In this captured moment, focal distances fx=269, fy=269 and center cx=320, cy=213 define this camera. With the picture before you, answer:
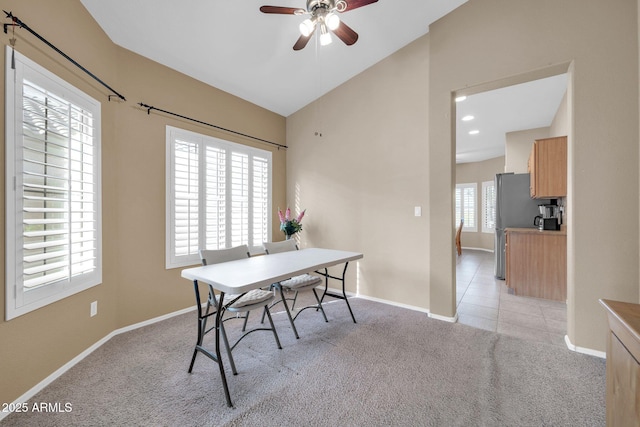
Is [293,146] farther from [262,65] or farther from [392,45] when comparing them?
[392,45]

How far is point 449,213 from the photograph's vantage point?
113 inches

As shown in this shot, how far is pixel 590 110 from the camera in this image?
2.19m

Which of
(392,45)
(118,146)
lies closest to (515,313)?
(392,45)

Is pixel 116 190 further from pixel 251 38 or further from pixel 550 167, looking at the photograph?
pixel 550 167

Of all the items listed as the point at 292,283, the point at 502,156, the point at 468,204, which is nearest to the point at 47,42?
the point at 292,283

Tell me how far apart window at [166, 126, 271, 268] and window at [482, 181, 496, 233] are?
675 cm

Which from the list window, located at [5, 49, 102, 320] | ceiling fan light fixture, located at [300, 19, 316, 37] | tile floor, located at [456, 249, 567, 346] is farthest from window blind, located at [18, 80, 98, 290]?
tile floor, located at [456, 249, 567, 346]

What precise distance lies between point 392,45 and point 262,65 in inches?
62.6

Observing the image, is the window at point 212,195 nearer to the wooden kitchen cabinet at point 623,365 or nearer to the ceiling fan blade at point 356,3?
the ceiling fan blade at point 356,3

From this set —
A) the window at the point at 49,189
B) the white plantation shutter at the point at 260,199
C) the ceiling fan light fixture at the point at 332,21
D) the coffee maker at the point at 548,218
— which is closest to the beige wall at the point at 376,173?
the white plantation shutter at the point at 260,199

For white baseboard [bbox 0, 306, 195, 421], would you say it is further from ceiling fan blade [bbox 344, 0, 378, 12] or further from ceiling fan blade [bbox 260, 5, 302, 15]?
ceiling fan blade [bbox 344, 0, 378, 12]

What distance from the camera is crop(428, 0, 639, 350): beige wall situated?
82.2 inches

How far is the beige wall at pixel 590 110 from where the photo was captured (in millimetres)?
2088

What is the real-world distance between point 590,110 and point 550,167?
1.53m
